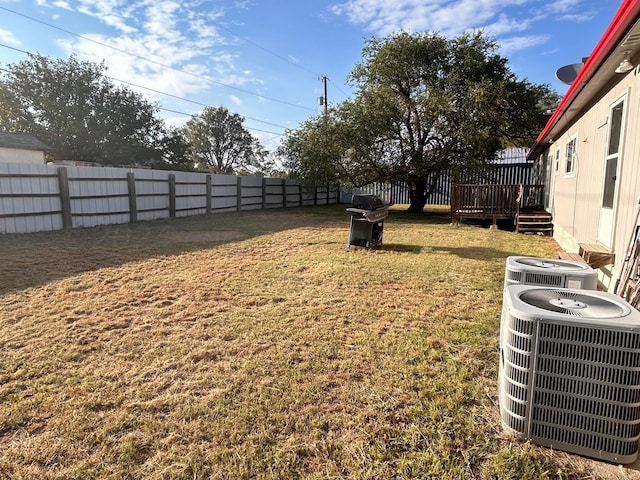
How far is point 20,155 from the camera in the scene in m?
17.9

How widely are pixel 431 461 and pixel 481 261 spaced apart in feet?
15.8

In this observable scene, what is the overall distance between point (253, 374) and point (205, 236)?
21.2ft

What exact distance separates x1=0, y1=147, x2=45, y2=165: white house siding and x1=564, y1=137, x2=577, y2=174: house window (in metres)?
21.0

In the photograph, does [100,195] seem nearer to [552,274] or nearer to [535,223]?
[552,274]

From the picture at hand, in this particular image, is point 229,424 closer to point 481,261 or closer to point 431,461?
point 431,461

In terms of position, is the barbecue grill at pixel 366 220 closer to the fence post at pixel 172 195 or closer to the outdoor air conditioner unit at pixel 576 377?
the outdoor air conditioner unit at pixel 576 377

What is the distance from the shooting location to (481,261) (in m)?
5.96

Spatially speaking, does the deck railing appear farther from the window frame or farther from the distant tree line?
the distant tree line

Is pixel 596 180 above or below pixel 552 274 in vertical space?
above

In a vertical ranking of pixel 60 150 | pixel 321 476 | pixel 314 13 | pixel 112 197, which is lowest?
pixel 321 476

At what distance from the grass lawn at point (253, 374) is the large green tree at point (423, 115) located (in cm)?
959

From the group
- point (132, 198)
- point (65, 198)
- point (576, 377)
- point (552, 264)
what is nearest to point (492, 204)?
point (552, 264)

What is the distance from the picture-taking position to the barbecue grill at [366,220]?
6.66 meters

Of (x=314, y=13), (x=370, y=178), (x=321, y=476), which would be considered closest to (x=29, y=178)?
(x=321, y=476)
